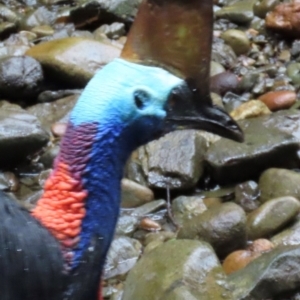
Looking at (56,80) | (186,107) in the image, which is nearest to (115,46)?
(56,80)

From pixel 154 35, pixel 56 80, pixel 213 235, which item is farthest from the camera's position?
pixel 56 80

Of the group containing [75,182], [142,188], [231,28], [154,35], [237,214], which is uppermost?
[154,35]

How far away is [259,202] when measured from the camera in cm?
399

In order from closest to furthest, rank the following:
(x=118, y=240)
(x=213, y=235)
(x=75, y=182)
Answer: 1. (x=75, y=182)
2. (x=213, y=235)
3. (x=118, y=240)

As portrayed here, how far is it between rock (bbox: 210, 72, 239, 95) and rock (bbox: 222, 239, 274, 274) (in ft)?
5.85

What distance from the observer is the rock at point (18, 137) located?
418 cm

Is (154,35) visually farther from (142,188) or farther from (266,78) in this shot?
(266,78)

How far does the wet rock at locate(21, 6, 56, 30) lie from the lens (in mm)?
6473

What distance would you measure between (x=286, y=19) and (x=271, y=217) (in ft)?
9.41

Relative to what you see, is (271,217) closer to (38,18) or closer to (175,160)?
(175,160)

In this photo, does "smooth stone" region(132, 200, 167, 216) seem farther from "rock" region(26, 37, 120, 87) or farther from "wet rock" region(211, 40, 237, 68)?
"wet rock" region(211, 40, 237, 68)

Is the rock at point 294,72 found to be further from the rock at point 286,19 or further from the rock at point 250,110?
the rock at point 250,110

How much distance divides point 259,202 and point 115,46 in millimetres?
1885

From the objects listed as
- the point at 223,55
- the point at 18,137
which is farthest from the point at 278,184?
the point at 223,55
